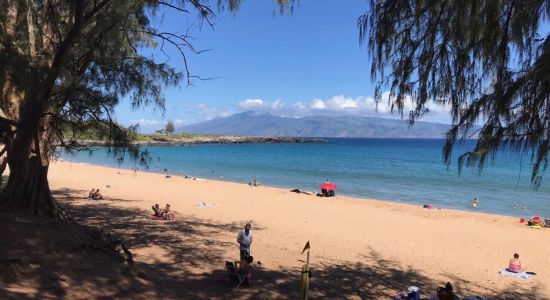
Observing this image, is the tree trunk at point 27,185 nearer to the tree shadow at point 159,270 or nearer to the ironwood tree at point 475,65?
the tree shadow at point 159,270

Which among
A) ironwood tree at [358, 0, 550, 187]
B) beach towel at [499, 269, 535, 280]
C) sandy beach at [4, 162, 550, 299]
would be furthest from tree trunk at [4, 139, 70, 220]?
beach towel at [499, 269, 535, 280]

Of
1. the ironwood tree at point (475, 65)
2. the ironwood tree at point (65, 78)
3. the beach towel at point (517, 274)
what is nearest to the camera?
the ironwood tree at point (475, 65)

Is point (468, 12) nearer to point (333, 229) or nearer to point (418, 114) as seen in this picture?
point (418, 114)

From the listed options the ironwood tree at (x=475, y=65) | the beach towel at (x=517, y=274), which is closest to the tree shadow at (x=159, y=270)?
the beach towel at (x=517, y=274)

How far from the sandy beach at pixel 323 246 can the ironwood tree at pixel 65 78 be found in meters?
2.26

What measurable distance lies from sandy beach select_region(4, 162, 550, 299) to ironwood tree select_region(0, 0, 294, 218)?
2262mm

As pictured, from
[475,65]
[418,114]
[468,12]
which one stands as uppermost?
[468,12]

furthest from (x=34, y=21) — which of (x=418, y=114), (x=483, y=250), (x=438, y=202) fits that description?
(x=438, y=202)

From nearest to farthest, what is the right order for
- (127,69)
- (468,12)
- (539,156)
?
(539,156) → (468,12) → (127,69)

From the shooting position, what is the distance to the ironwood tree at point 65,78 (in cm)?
699

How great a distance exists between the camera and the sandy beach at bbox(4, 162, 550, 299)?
788 centimetres

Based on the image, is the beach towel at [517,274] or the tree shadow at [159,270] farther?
the beach towel at [517,274]

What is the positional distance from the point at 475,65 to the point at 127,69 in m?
5.73

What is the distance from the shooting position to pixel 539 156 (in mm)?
4285
